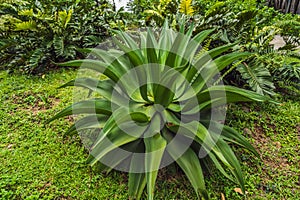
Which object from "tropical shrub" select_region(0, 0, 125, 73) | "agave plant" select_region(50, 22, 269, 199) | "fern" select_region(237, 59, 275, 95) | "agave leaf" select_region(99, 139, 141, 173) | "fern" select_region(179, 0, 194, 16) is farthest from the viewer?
"fern" select_region(179, 0, 194, 16)

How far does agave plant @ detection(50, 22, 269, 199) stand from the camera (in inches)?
62.2

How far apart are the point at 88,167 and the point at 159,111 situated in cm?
74

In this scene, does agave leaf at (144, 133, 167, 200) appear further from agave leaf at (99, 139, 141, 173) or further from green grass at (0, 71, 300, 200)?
green grass at (0, 71, 300, 200)

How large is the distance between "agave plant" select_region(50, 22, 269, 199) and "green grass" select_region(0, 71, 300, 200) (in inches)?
6.6

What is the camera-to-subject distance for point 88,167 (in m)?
1.97

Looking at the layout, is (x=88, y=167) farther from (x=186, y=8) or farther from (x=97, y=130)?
(x=186, y=8)

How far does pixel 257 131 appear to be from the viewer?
239 cm

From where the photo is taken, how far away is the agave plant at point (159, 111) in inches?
62.2

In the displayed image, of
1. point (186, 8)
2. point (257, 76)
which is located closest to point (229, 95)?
point (257, 76)

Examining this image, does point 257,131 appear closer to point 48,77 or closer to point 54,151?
point 54,151

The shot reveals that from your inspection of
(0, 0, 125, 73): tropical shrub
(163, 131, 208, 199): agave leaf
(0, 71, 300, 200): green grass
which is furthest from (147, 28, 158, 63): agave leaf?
(0, 0, 125, 73): tropical shrub

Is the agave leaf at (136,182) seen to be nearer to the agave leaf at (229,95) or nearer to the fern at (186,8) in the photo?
the agave leaf at (229,95)

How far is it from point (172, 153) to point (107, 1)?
14.0 feet

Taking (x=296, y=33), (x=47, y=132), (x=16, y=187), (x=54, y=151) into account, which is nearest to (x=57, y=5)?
(x=47, y=132)
